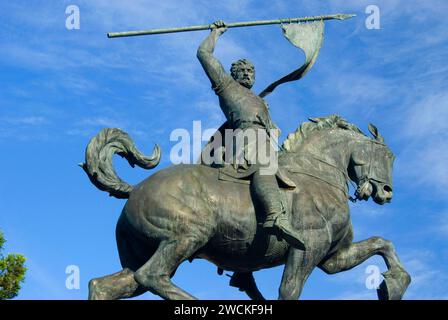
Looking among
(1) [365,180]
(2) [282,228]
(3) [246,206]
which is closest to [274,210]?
(2) [282,228]

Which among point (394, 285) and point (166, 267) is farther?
point (394, 285)

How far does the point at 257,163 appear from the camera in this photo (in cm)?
1237

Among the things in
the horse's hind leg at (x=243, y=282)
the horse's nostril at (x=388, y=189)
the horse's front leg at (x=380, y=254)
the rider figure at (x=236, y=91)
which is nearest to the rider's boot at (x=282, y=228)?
the rider figure at (x=236, y=91)

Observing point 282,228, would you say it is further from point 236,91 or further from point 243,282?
point 236,91

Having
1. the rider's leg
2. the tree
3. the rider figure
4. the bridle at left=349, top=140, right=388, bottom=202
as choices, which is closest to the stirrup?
the rider's leg

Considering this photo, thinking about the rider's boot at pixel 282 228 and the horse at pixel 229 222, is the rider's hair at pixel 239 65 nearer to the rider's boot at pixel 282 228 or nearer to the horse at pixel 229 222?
the horse at pixel 229 222

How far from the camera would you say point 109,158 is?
1248 cm

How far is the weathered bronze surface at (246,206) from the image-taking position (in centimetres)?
1184

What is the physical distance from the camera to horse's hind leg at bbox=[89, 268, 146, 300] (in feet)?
39.1

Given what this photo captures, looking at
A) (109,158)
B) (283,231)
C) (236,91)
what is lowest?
(283,231)

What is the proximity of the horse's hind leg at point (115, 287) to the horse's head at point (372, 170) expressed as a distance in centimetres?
331

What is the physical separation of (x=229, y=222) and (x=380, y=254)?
7.88 ft
